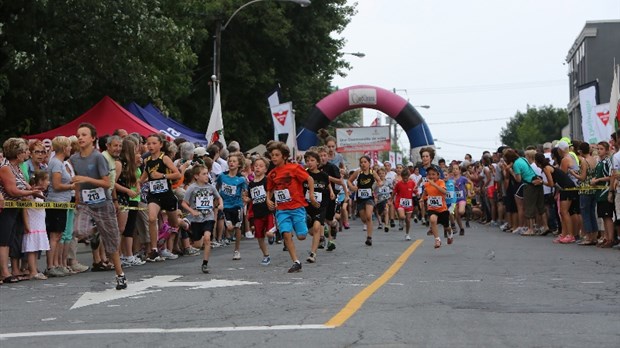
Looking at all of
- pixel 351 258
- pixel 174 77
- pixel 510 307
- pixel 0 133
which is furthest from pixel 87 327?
pixel 174 77

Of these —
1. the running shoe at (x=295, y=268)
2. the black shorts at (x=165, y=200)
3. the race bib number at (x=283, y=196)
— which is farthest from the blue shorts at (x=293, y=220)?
the black shorts at (x=165, y=200)

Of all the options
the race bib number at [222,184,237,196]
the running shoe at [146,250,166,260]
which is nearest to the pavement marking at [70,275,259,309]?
the running shoe at [146,250,166,260]

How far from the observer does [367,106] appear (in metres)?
45.8

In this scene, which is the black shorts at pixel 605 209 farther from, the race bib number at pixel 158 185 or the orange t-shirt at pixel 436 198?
the race bib number at pixel 158 185

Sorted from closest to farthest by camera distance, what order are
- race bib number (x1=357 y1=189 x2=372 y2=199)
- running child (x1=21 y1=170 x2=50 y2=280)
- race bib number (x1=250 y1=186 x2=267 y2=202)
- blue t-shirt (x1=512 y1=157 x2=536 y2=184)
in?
running child (x1=21 y1=170 x2=50 y2=280), race bib number (x1=250 y1=186 x2=267 y2=202), race bib number (x1=357 y1=189 x2=372 y2=199), blue t-shirt (x1=512 y1=157 x2=536 y2=184)

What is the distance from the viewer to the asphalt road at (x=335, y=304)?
8.44 m

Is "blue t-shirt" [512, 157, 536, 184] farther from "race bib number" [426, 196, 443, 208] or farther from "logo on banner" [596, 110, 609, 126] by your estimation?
A: "race bib number" [426, 196, 443, 208]

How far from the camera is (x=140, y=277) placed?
14.4 meters

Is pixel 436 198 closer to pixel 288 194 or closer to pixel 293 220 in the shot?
pixel 293 220

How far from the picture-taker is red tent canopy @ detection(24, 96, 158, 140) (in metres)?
24.5

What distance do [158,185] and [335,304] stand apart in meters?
7.10

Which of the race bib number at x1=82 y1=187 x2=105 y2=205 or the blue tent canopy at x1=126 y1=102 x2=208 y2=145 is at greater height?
the blue tent canopy at x1=126 y1=102 x2=208 y2=145

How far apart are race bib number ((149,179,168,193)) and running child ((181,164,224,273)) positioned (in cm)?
38

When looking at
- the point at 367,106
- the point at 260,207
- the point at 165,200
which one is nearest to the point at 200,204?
the point at 260,207
